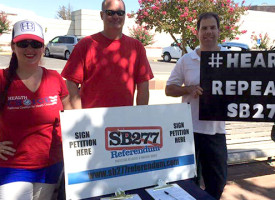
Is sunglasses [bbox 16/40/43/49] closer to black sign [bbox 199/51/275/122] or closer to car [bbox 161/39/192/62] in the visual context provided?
black sign [bbox 199/51/275/122]

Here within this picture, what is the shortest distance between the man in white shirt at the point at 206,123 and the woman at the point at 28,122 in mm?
1177

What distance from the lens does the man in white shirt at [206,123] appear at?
2.71m

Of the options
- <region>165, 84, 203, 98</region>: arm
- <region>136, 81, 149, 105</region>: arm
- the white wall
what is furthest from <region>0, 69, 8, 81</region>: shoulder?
the white wall

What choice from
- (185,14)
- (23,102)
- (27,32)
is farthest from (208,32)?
(185,14)

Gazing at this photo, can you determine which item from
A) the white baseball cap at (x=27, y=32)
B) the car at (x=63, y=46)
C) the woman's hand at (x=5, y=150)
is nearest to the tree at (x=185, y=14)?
the white baseball cap at (x=27, y=32)

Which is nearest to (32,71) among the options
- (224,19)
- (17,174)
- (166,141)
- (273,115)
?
(17,174)

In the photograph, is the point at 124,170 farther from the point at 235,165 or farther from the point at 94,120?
the point at 235,165

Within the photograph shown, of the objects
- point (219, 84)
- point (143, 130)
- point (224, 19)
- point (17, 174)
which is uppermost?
point (224, 19)

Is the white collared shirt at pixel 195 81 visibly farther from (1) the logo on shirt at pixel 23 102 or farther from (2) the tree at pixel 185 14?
(2) the tree at pixel 185 14

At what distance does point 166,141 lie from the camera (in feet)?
7.79

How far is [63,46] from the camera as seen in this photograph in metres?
20.1

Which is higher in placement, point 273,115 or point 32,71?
point 32,71

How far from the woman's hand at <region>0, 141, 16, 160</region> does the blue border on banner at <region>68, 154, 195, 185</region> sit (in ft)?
1.30

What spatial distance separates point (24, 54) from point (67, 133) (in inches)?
23.1
